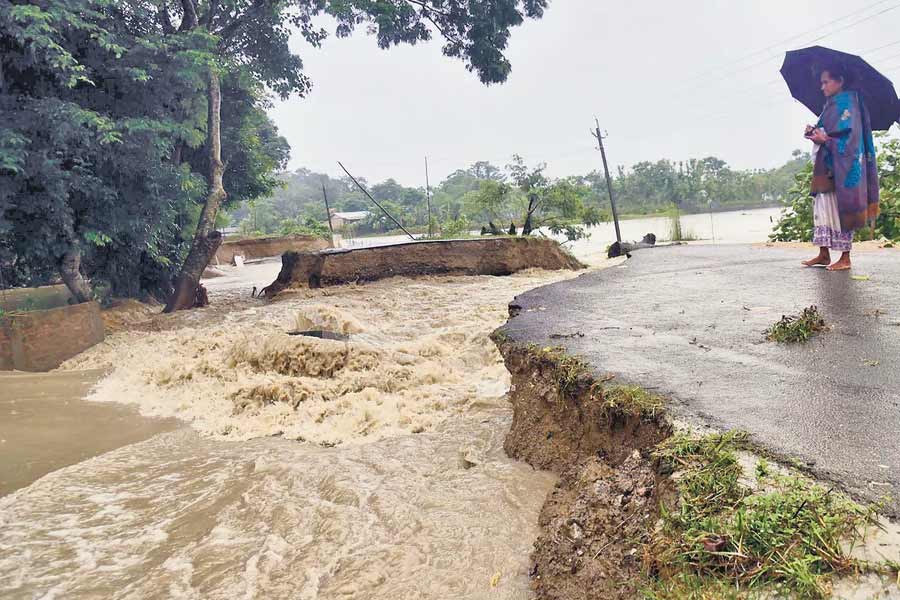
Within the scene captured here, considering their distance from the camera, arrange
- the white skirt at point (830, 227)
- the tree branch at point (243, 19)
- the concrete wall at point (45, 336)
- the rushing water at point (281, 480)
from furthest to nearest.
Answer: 1. the tree branch at point (243, 19)
2. the concrete wall at point (45, 336)
3. the white skirt at point (830, 227)
4. the rushing water at point (281, 480)

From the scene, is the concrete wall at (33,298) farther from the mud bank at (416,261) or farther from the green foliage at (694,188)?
the green foliage at (694,188)

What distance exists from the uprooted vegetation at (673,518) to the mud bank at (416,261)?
388 inches

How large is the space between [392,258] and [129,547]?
10131mm

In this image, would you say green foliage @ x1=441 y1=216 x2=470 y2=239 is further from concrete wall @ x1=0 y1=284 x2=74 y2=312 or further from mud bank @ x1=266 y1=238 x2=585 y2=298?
concrete wall @ x1=0 y1=284 x2=74 y2=312

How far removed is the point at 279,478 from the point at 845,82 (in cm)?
591

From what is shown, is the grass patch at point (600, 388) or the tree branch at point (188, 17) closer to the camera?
the grass patch at point (600, 388)

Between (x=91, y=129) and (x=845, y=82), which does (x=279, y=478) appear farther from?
(x=91, y=129)

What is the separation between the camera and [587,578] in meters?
1.68

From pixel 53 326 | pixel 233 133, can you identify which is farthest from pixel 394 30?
pixel 53 326

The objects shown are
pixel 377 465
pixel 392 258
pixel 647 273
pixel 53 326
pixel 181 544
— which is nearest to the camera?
pixel 181 544

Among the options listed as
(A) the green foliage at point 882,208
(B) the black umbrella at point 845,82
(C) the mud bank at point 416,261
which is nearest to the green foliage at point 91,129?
(C) the mud bank at point 416,261

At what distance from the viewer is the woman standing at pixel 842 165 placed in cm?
529

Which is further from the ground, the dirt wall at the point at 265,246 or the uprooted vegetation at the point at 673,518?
the dirt wall at the point at 265,246

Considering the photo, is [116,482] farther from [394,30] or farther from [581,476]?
[394,30]
